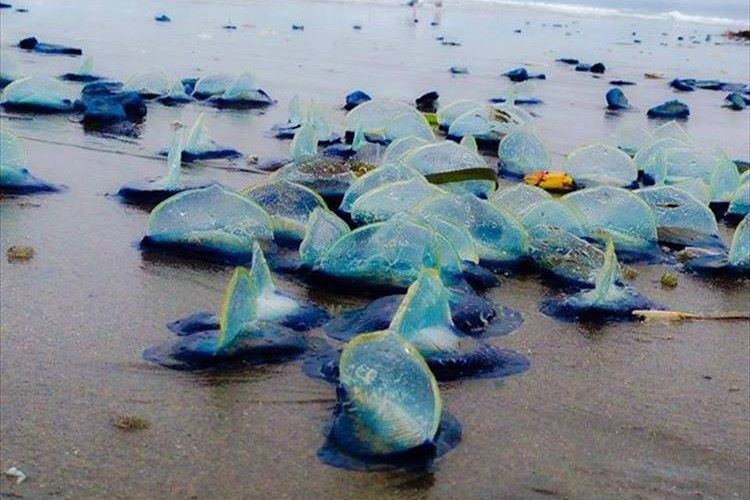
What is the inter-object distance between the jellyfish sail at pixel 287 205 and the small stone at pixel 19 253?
26.2 inches

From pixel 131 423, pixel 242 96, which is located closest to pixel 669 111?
pixel 242 96

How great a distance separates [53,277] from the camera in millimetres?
2484

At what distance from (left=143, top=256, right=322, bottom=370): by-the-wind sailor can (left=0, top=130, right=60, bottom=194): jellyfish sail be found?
1369mm

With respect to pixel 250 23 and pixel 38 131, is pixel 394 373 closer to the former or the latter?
pixel 38 131

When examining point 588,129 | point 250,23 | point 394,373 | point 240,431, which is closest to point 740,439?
point 394,373

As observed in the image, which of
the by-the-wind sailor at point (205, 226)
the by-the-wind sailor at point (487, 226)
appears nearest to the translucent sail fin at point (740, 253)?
the by-the-wind sailor at point (487, 226)

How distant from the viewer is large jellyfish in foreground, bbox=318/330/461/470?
1.66 metres

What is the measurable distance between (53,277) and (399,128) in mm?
2315

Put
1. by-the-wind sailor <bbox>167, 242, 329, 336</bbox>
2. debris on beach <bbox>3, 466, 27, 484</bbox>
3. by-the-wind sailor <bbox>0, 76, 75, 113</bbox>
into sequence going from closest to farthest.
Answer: debris on beach <bbox>3, 466, 27, 484</bbox> → by-the-wind sailor <bbox>167, 242, 329, 336</bbox> → by-the-wind sailor <bbox>0, 76, 75, 113</bbox>

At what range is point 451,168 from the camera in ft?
11.6

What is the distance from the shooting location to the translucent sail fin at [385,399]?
1676 mm

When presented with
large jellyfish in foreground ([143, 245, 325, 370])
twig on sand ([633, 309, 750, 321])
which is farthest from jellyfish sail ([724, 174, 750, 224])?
large jellyfish in foreground ([143, 245, 325, 370])

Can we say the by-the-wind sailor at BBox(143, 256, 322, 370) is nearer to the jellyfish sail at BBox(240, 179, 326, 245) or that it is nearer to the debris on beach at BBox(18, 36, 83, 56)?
the jellyfish sail at BBox(240, 179, 326, 245)

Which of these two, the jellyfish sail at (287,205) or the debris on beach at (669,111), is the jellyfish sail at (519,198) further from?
the debris on beach at (669,111)
